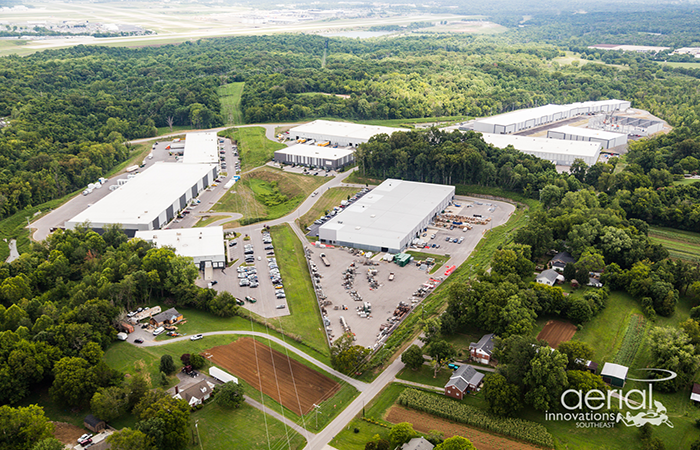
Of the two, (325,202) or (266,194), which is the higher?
(325,202)

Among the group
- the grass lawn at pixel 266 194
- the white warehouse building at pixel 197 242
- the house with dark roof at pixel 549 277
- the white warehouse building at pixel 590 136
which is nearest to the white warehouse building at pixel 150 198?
the white warehouse building at pixel 197 242

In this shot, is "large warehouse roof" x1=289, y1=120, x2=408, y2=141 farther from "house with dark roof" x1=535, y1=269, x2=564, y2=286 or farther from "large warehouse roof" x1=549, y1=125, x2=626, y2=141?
"house with dark roof" x1=535, y1=269, x2=564, y2=286

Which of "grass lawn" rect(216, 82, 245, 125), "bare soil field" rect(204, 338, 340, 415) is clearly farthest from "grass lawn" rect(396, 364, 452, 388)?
"grass lawn" rect(216, 82, 245, 125)

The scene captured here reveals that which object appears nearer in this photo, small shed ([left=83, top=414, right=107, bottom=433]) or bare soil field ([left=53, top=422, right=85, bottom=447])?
bare soil field ([left=53, top=422, right=85, bottom=447])

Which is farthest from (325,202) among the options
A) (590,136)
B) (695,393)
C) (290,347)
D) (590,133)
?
(590,133)

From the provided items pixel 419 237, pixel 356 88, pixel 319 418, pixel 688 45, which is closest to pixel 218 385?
pixel 319 418

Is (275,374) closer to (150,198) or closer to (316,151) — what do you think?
(150,198)

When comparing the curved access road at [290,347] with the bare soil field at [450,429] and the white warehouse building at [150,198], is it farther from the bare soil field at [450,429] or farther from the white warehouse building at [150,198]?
the white warehouse building at [150,198]
